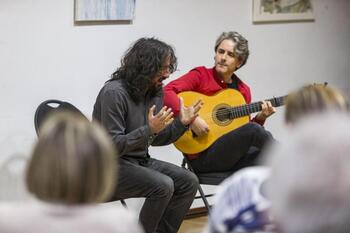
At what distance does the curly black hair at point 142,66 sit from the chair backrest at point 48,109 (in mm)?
314

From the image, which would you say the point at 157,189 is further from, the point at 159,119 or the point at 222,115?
the point at 222,115

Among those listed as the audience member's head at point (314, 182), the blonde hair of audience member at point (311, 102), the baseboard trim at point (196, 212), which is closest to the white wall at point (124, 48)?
the baseboard trim at point (196, 212)

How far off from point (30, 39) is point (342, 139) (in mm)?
2673

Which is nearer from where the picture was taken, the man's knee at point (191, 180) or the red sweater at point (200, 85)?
the man's knee at point (191, 180)

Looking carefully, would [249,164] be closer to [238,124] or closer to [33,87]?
[238,124]

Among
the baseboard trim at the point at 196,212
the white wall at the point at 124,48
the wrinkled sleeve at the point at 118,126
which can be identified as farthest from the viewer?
the baseboard trim at the point at 196,212

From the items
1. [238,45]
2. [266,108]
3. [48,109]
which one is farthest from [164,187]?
[238,45]

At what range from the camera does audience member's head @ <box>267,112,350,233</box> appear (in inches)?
52.6

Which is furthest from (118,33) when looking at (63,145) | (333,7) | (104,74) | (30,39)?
(63,145)

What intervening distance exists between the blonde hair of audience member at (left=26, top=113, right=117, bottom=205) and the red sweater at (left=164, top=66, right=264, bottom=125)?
7.24ft

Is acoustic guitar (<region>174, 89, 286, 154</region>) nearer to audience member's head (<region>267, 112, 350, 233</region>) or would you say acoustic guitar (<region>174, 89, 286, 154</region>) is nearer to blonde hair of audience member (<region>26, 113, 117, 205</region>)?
blonde hair of audience member (<region>26, 113, 117, 205</region>)

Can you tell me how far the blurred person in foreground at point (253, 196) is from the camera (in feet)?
5.58

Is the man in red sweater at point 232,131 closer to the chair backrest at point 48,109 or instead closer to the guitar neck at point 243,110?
the guitar neck at point 243,110

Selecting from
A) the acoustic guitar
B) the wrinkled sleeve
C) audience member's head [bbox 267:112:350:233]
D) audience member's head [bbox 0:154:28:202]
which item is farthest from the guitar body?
audience member's head [bbox 267:112:350:233]
